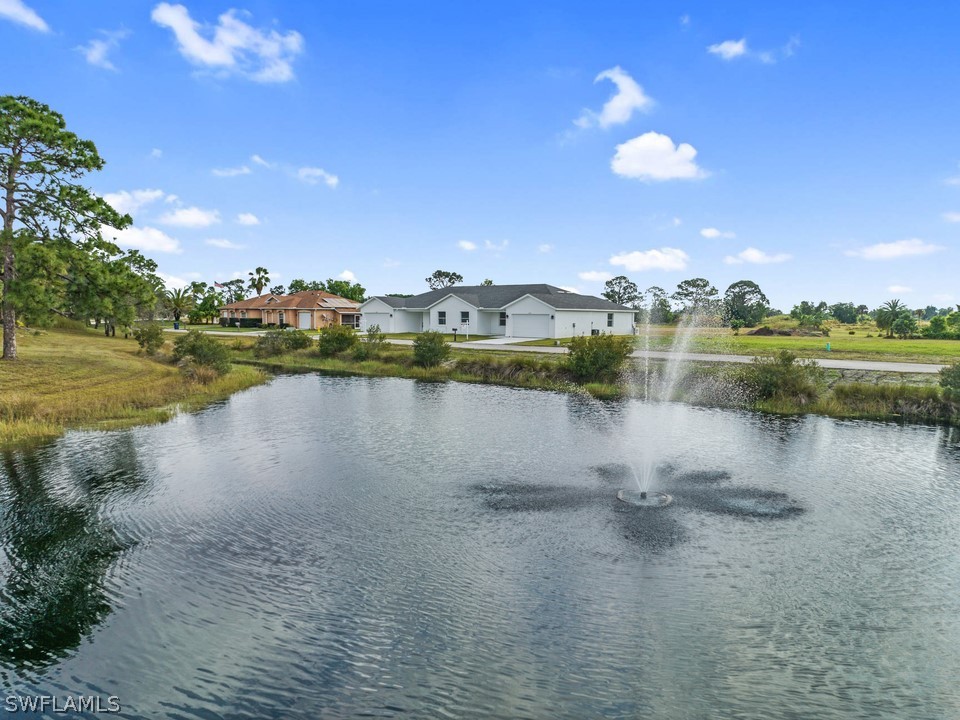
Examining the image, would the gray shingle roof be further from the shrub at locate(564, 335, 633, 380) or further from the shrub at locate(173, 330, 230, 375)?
the shrub at locate(173, 330, 230, 375)

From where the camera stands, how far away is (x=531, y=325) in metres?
62.4

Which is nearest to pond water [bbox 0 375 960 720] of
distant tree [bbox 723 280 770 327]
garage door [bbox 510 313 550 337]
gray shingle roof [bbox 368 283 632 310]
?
garage door [bbox 510 313 550 337]

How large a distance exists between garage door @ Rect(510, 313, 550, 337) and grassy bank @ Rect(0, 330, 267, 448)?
1294 inches

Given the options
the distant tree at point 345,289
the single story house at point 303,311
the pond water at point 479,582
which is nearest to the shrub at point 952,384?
the pond water at point 479,582

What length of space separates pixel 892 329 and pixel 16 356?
8395 cm

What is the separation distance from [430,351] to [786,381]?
72.0 ft

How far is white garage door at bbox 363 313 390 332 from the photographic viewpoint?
72.7 meters

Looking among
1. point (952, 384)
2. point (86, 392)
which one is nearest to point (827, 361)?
point (952, 384)

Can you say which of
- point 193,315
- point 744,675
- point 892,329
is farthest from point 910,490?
point 193,315

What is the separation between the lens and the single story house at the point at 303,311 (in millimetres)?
85250

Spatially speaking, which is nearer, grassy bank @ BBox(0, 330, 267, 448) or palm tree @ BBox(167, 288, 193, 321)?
grassy bank @ BBox(0, 330, 267, 448)

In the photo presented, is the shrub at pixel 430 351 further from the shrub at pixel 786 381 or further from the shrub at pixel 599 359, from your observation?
the shrub at pixel 786 381

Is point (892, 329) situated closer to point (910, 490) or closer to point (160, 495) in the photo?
point (910, 490)

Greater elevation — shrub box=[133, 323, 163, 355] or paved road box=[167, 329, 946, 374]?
shrub box=[133, 323, 163, 355]
